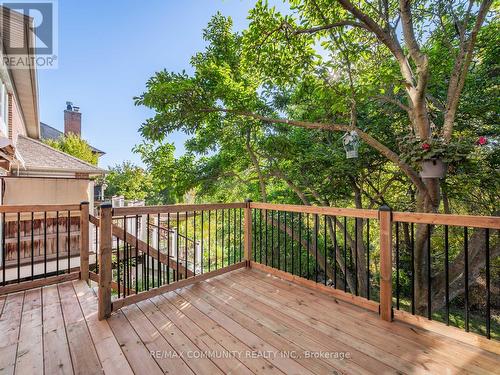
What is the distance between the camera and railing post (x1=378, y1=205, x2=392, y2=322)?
2.17 metres

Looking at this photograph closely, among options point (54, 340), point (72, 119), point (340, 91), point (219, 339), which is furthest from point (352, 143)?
point (72, 119)

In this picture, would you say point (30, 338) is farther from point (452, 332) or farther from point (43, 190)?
point (43, 190)

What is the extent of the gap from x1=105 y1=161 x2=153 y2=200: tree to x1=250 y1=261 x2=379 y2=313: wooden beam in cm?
1496

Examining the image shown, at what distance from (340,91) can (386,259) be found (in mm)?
2569

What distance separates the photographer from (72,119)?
1639cm

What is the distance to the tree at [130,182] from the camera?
1703 centimetres

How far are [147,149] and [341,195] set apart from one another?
5.39 metres

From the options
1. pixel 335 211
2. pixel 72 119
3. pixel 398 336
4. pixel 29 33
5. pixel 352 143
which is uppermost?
pixel 72 119

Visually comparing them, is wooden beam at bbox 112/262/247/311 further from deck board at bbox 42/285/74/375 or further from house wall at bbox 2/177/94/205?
house wall at bbox 2/177/94/205

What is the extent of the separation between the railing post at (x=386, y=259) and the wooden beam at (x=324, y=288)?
14 centimetres

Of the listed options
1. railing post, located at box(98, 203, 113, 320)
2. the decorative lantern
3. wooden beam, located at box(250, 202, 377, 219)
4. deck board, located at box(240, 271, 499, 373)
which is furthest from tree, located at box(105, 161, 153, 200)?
deck board, located at box(240, 271, 499, 373)

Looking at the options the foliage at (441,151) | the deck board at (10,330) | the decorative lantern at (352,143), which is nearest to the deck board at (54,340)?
the deck board at (10,330)

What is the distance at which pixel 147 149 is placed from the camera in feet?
21.5

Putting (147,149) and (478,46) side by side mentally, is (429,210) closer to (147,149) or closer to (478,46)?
(478,46)
